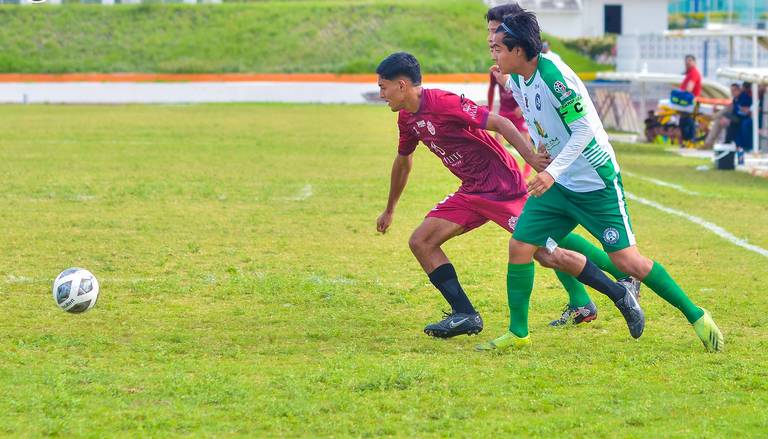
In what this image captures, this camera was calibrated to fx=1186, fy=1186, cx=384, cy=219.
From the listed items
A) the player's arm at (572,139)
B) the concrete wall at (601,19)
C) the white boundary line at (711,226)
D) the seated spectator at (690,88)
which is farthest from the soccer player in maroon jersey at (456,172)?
the concrete wall at (601,19)

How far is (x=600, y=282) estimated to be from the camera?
7.12 m

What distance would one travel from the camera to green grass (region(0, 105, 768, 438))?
211 inches

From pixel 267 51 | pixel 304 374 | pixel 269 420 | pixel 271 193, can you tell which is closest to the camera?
pixel 269 420

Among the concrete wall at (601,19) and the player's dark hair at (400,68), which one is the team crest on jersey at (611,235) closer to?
the player's dark hair at (400,68)

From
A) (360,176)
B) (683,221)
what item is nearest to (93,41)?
(360,176)

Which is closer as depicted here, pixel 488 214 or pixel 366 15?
pixel 488 214

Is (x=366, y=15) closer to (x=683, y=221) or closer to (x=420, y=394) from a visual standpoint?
(x=683, y=221)

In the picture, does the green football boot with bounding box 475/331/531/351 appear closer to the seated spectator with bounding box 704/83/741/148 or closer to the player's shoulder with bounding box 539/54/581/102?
the player's shoulder with bounding box 539/54/581/102

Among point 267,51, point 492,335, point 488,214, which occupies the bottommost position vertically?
point 267,51

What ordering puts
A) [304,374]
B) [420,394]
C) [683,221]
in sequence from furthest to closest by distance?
[683,221] → [304,374] → [420,394]

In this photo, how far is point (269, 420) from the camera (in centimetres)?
528

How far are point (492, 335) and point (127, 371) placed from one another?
90.7 inches

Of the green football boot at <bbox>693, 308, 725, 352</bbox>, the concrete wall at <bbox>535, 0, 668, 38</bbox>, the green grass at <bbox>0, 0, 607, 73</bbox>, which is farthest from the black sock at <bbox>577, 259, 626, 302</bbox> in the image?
the concrete wall at <bbox>535, 0, 668, 38</bbox>

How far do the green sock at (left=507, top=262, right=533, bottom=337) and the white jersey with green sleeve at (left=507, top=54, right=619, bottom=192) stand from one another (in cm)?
56
